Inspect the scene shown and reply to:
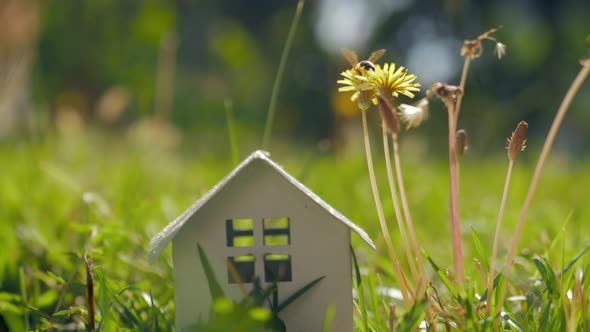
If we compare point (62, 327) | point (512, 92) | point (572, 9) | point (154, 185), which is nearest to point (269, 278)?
point (62, 327)

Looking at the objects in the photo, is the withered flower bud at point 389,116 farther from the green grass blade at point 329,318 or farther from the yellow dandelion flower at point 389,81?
the green grass blade at point 329,318

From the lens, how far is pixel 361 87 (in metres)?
0.67

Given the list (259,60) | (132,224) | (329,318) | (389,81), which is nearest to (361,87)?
(389,81)

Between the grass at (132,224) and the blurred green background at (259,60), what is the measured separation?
2548 millimetres

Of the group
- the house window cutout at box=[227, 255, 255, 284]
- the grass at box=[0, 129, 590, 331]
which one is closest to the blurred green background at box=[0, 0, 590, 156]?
the grass at box=[0, 129, 590, 331]

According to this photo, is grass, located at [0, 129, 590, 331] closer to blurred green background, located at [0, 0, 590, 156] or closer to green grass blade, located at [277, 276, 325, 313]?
green grass blade, located at [277, 276, 325, 313]

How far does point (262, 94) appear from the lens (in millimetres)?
6910

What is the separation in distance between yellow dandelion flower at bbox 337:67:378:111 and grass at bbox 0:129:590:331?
0.96ft

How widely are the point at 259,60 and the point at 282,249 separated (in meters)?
6.66

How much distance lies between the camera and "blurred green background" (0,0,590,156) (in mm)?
5973

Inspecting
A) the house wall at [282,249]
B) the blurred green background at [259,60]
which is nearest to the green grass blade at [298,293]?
the house wall at [282,249]

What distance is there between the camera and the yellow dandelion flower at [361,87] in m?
0.67

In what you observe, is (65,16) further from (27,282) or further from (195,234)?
(195,234)

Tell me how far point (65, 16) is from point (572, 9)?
546 centimetres
